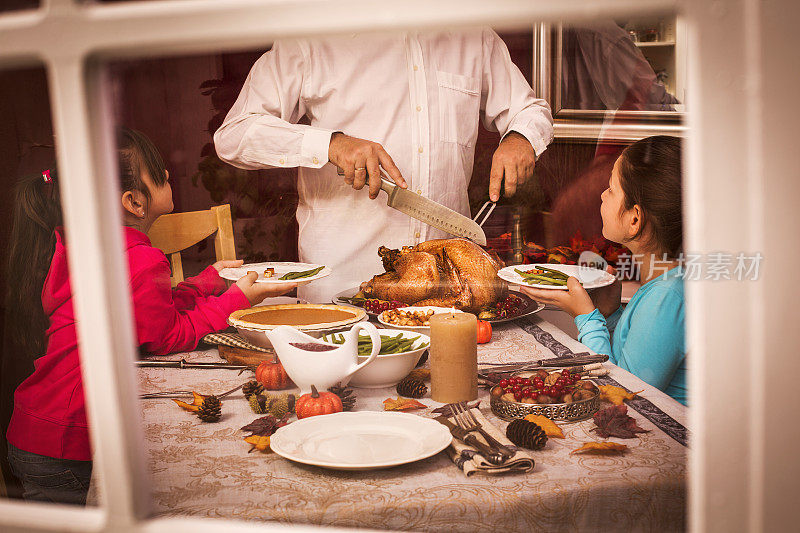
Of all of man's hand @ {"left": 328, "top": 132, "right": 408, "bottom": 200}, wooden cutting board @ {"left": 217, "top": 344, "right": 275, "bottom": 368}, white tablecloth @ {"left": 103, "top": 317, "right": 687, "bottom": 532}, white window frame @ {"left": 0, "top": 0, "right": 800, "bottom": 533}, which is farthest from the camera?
man's hand @ {"left": 328, "top": 132, "right": 408, "bottom": 200}

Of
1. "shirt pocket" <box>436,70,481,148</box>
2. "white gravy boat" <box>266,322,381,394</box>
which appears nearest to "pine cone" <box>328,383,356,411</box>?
"white gravy boat" <box>266,322,381,394</box>

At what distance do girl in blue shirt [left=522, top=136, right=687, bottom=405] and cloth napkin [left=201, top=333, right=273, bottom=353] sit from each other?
48 centimetres

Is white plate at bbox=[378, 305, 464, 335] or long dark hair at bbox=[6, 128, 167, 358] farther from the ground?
long dark hair at bbox=[6, 128, 167, 358]

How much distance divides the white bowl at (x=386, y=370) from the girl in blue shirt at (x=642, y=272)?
0.32m

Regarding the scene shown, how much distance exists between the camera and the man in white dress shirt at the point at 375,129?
1.01 m

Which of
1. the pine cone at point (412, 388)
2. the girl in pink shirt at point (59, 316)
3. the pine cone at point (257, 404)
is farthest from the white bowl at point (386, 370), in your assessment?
the girl in pink shirt at point (59, 316)

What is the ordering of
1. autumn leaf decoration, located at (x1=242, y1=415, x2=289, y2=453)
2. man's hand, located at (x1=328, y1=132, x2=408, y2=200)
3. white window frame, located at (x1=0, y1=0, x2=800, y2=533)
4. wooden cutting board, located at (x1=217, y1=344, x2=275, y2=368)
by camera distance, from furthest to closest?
man's hand, located at (x1=328, y1=132, x2=408, y2=200)
wooden cutting board, located at (x1=217, y1=344, x2=275, y2=368)
autumn leaf decoration, located at (x1=242, y1=415, x2=289, y2=453)
white window frame, located at (x1=0, y1=0, x2=800, y2=533)

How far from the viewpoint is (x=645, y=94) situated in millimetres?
1009

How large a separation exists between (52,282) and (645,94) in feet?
3.37

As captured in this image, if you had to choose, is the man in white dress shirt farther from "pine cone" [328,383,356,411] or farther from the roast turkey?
"pine cone" [328,383,356,411]

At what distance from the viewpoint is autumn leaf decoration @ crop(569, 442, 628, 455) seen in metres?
0.65

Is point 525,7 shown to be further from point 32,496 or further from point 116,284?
point 32,496

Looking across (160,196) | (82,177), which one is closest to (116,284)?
(82,177)

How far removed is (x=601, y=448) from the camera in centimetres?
66
